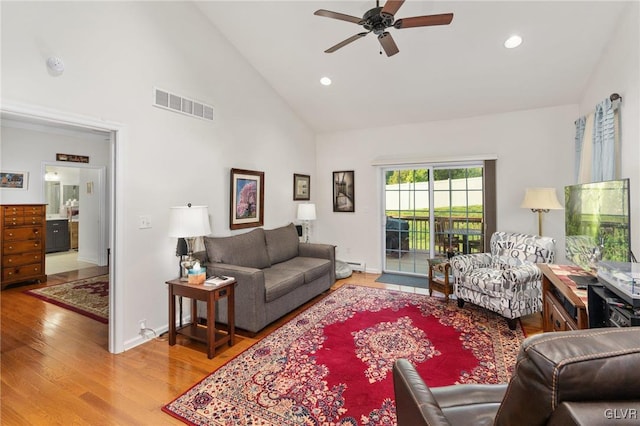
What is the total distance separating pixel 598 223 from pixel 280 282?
2.81 metres

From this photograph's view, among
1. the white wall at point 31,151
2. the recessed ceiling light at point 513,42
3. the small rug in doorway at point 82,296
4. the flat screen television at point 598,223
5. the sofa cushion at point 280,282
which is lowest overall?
the small rug in doorway at point 82,296

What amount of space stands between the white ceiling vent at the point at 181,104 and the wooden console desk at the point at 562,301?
A: 383 centimetres

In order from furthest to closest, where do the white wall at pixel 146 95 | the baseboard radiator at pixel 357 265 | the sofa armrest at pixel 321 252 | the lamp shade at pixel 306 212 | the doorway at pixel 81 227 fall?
the doorway at pixel 81 227, the baseboard radiator at pixel 357 265, the lamp shade at pixel 306 212, the sofa armrest at pixel 321 252, the white wall at pixel 146 95

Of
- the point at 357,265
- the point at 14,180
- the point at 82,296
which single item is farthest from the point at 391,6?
the point at 14,180

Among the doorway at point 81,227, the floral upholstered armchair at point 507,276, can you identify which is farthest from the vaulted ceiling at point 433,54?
the doorway at point 81,227

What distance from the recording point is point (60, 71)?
2.36 meters

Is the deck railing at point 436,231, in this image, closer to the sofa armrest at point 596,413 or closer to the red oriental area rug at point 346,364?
the red oriental area rug at point 346,364

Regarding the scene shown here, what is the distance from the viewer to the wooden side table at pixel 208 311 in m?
2.66

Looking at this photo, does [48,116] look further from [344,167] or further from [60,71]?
[344,167]

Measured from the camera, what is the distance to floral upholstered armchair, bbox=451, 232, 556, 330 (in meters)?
3.14

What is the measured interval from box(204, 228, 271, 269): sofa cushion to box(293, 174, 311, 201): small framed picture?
1.44 m

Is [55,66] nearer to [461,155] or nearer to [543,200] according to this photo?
[461,155]

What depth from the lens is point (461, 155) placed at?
4793mm

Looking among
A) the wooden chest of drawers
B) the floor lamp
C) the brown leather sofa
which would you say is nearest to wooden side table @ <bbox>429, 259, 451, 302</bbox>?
the floor lamp
